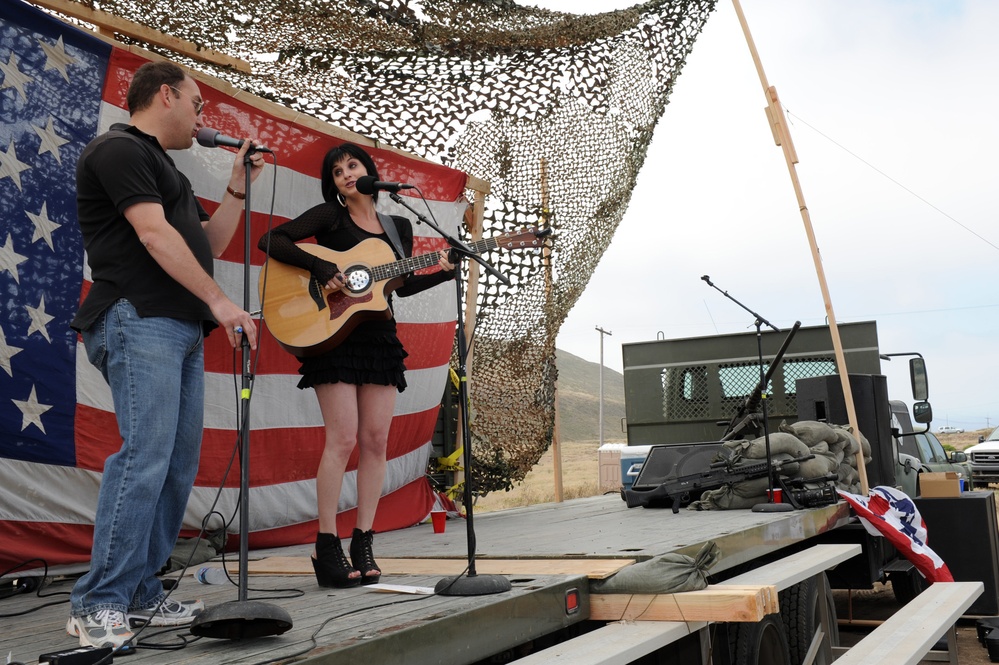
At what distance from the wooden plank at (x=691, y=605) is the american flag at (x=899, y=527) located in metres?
2.59

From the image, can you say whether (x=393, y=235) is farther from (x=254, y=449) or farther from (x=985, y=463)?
(x=985, y=463)

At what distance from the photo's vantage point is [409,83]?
5.01 metres

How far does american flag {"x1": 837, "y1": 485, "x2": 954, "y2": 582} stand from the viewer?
4848 millimetres

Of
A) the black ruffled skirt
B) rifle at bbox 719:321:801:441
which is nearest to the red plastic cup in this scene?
the black ruffled skirt

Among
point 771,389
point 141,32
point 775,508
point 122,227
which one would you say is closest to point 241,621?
point 122,227

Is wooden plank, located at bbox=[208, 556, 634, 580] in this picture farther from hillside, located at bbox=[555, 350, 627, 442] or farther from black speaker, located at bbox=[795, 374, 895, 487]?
hillside, located at bbox=[555, 350, 627, 442]

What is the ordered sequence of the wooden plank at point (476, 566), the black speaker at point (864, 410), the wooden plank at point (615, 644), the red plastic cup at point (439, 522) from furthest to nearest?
the black speaker at point (864, 410)
the red plastic cup at point (439, 522)
the wooden plank at point (476, 566)
the wooden plank at point (615, 644)

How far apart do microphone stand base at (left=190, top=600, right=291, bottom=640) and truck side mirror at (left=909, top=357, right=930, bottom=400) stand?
5718 mm

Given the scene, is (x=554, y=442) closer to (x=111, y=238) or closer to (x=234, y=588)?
(x=234, y=588)

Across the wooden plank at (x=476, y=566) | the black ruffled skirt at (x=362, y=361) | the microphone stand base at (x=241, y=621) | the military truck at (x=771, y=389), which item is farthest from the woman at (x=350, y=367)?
the military truck at (x=771, y=389)

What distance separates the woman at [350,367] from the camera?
2998 millimetres

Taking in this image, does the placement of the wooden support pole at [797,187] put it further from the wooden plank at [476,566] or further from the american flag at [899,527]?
the wooden plank at [476,566]

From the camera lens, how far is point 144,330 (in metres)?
2.24

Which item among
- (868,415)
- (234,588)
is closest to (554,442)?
(868,415)
